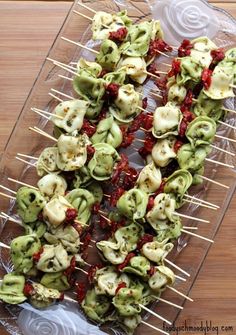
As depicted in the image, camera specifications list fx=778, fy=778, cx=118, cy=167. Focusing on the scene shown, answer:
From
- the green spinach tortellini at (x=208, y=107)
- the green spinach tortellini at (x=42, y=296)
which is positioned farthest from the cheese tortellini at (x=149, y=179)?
the green spinach tortellini at (x=42, y=296)

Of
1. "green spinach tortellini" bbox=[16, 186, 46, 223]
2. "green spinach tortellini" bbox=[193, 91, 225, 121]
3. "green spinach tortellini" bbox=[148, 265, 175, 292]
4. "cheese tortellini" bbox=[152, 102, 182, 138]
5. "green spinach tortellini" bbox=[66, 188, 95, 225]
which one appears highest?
"green spinach tortellini" bbox=[193, 91, 225, 121]

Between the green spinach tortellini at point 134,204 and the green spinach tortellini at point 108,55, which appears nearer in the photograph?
Result: the green spinach tortellini at point 134,204

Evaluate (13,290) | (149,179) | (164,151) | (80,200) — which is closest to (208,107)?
(164,151)

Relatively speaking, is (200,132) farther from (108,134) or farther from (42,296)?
(42,296)

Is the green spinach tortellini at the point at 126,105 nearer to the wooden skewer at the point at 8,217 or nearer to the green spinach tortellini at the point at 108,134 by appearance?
the green spinach tortellini at the point at 108,134

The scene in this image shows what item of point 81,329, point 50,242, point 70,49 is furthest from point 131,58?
point 81,329

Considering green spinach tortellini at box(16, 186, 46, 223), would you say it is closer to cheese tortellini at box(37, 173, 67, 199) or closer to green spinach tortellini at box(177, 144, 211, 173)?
cheese tortellini at box(37, 173, 67, 199)

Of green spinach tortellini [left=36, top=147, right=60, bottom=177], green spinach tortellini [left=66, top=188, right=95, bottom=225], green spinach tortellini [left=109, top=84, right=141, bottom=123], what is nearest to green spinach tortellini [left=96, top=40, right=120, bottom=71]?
green spinach tortellini [left=109, top=84, right=141, bottom=123]
